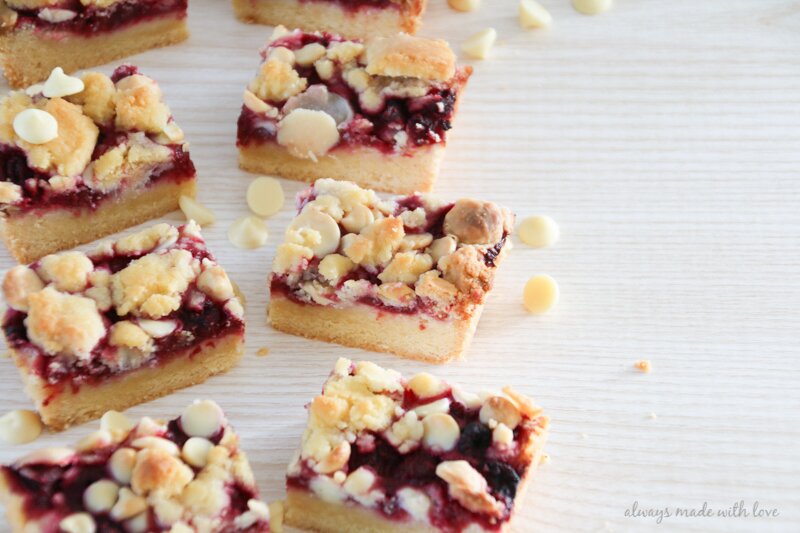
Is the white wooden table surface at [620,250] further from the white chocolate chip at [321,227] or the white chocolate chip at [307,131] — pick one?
the white chocolate chip at [321,227]

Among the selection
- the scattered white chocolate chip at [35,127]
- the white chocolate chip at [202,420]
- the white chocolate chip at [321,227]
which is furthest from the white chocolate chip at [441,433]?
the scattered white chocolate chip at [35,127]

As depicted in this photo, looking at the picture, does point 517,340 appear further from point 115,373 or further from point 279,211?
point 115,373

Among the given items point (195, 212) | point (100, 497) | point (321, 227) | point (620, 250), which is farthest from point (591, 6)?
point (100, 497)

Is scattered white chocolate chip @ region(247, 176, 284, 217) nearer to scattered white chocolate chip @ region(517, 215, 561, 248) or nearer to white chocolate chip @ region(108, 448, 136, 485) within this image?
scattered white chocolate chip @ region(517, 215, 561, 248)

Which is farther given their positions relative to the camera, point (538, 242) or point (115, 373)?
point (538, 242)

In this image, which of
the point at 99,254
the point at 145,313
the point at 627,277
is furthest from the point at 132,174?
the point at 627,277

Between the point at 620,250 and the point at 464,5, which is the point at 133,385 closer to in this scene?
the point at 620,250
